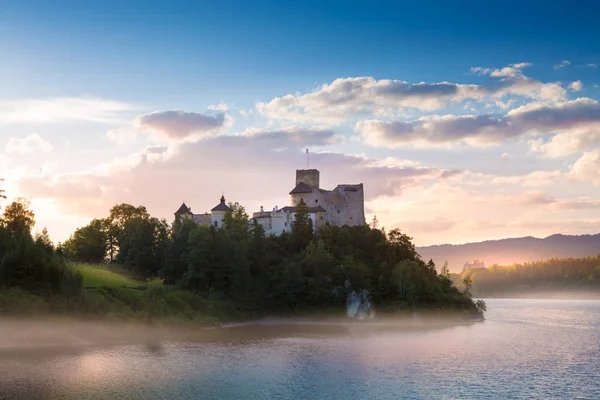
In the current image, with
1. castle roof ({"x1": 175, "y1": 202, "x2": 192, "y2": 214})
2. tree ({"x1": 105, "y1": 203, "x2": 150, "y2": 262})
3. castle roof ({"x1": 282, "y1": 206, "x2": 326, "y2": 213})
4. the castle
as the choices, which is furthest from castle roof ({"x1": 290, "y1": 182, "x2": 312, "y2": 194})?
tree ({"x1": 105, "y1": 203, "x2": 150, "y2": 262})

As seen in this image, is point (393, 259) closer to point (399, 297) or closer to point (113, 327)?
point (399, 297)

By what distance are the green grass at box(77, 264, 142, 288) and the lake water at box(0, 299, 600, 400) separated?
25.8m

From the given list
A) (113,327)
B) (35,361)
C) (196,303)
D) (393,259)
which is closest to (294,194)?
(393,259)

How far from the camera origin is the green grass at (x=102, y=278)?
99.5 metres

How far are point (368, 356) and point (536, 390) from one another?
21096 millimetres

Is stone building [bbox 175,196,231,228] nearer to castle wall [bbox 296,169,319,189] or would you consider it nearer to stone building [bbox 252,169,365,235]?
stone building [bbox 252,169,365,235]

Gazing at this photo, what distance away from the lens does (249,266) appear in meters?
120

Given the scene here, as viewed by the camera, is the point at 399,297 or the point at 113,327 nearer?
the point at 113,327

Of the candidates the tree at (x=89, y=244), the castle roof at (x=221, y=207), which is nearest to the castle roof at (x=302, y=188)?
the castle roof at (x=221, y=207)

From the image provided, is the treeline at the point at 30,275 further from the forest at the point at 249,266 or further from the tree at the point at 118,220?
the tree at the point at 118,220

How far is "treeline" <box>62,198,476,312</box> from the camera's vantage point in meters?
114

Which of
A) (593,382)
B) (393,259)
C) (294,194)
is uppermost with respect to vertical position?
(294,194)

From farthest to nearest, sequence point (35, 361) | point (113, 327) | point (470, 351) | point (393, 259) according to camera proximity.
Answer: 1. point (393, 259)
2. point (113, 327)
3. point (470, 351)
4. point (35, 361)

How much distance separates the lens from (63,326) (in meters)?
76.1
